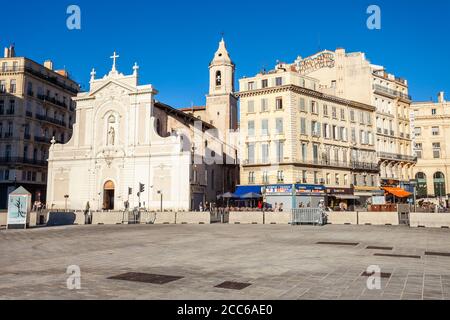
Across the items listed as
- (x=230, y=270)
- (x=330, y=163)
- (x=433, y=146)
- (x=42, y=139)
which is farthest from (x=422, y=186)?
(x=230, y=270)

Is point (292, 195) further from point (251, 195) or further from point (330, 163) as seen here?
point (330, 163)

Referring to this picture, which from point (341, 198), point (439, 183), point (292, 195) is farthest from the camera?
point (439, 183)

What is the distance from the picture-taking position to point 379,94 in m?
53.8

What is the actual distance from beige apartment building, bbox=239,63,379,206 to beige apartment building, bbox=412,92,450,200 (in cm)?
2430

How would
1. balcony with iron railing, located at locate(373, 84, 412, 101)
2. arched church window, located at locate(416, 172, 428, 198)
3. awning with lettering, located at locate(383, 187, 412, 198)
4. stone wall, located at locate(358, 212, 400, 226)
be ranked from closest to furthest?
stone wall, located at locate(358, 212, 400, 226), awning with lettering, located at locate(383, 187, 412, 198), balcony with iron railing, located at locate(373, 84, 412, 101), arched church window, located at locate(416, 172, 428, 198)

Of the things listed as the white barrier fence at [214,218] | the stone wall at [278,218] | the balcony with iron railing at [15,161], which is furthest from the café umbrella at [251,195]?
the balcony with iron railing at [15,161]

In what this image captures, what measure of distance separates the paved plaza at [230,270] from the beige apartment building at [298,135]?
2971 cm

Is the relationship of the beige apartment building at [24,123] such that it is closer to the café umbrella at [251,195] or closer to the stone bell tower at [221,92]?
the stone bell tower at [221,92]

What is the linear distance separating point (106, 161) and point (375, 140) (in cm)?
3541

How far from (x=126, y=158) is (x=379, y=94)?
35057 mm

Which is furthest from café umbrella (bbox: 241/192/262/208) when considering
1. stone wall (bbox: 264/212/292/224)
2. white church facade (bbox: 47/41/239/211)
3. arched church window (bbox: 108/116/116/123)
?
arched church window (bbox: 108/116/116/123)

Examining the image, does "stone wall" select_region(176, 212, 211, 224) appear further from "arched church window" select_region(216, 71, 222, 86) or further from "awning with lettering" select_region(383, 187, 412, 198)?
"arched church window" select_region(216, 71, 222, 86)

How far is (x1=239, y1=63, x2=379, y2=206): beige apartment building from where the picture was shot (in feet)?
148

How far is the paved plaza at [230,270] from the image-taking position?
23.7 feet
